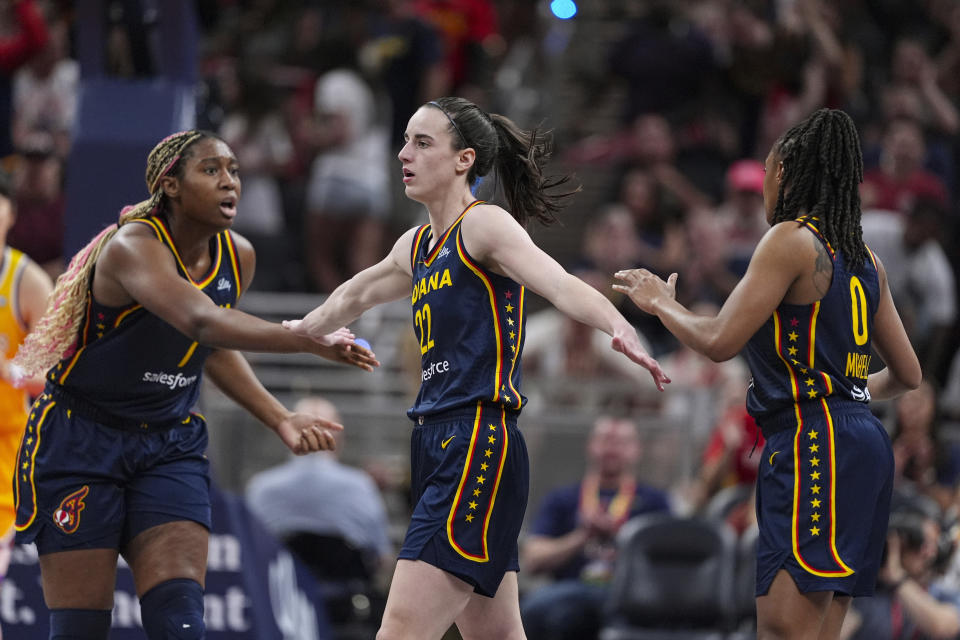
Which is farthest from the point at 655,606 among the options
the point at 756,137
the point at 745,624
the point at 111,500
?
the point at 756,137

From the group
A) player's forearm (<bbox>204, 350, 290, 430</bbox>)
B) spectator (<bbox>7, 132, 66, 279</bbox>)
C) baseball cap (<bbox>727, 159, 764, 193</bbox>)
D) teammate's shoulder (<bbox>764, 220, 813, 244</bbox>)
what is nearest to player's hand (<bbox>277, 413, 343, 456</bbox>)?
player's forearm (<bbox>204, 350, 290, 430</bbox>)

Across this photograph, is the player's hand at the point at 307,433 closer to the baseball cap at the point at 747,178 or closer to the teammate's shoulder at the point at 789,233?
the teammate's shoulder at the point at 789,233

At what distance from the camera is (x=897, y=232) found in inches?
415

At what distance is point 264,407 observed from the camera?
5.34m

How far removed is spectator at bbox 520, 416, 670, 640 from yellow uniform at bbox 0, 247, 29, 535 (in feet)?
11.2

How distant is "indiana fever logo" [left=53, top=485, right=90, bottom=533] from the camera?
490 cm

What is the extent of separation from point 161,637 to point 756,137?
29.1ft

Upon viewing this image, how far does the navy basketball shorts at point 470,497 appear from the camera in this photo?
451 centimetres

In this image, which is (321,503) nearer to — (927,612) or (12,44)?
(927,612)

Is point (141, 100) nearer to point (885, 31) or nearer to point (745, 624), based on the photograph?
point (745, 624)

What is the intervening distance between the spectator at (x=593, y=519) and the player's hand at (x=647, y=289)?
13.0 feet

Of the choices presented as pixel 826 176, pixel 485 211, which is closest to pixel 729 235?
pixel 826 176

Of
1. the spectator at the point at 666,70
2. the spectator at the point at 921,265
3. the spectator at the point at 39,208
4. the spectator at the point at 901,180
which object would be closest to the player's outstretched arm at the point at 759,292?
the spectator at the point at 921,265

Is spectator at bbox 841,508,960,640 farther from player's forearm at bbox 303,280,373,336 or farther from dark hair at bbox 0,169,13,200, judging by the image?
dark hair at bbox 0,169,13,200
